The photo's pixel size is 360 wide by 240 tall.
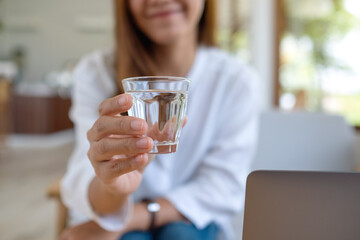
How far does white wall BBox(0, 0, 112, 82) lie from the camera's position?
30.0ft

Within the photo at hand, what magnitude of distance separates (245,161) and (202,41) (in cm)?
37

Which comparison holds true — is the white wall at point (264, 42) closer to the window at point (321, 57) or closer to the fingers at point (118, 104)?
the window at point (321, 57)

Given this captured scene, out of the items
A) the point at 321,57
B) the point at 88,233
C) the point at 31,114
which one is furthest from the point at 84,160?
the point at 31,114

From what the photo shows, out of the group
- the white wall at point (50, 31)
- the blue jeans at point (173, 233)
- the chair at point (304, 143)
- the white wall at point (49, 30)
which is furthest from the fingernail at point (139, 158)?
the white wall at point (49, 30)

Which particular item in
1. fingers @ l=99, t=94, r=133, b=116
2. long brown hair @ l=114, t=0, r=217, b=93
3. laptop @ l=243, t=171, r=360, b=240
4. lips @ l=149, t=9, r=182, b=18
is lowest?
laptop @ l=243, t=171, r=360, b=240

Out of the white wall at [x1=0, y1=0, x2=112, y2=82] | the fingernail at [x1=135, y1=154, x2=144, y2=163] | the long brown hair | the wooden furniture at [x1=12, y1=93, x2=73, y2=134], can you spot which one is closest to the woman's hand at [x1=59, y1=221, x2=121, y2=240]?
the long brown hair

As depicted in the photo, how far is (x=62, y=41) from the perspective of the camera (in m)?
9.43

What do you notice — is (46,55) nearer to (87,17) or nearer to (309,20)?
(87,17)

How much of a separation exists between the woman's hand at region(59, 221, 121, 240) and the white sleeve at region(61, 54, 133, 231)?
19 mm

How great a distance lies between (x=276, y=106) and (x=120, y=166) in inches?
141

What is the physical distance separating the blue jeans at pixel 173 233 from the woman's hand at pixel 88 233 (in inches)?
4.0

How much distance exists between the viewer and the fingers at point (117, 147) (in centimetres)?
32

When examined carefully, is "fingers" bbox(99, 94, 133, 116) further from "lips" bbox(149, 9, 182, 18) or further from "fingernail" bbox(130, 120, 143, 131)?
"lips" bbox(149, 9, 182, 18)

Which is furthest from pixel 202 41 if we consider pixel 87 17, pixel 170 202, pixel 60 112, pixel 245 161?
pixel 87 17
